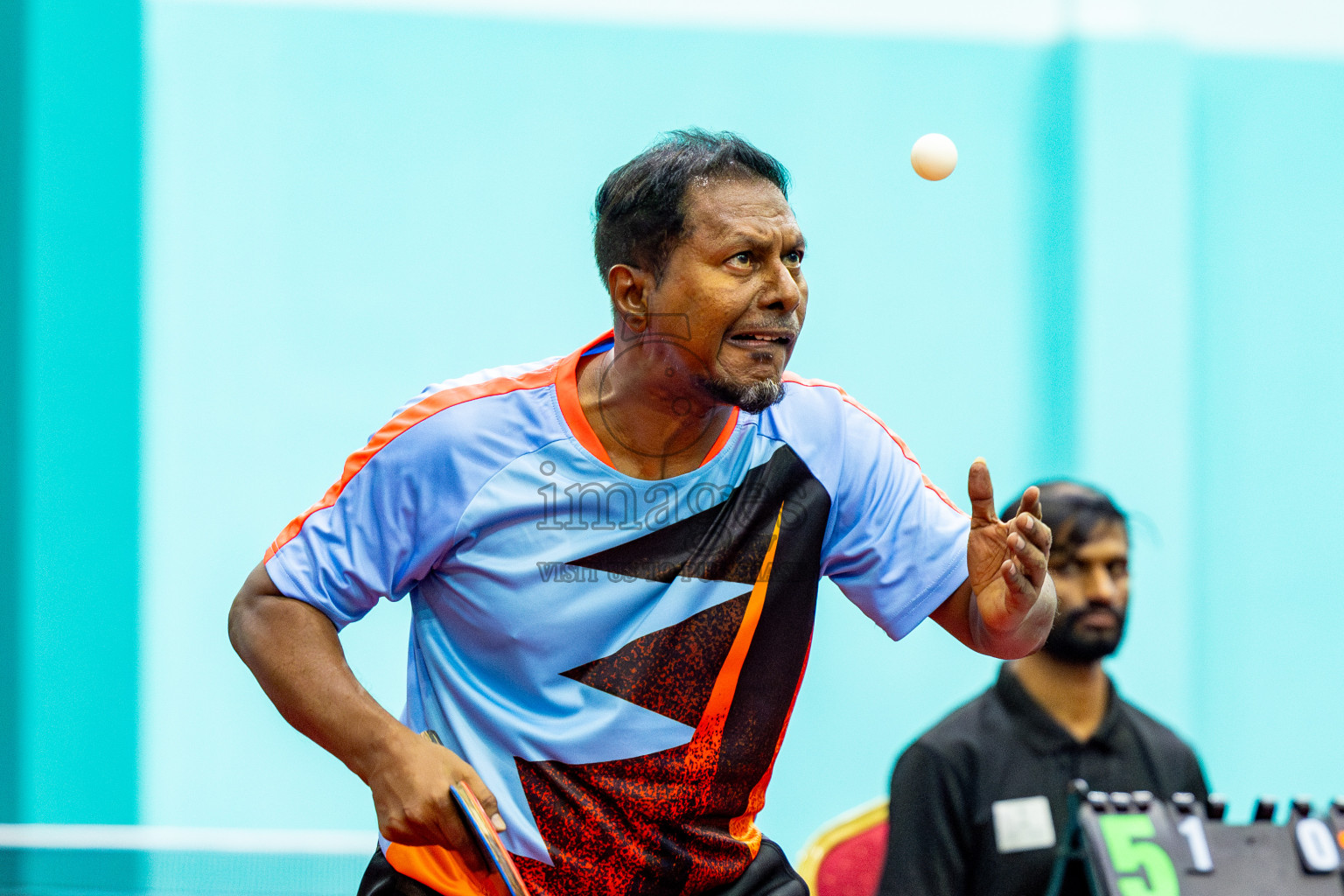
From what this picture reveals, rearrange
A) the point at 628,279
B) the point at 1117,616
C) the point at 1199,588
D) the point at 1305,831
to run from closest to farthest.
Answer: the point at 628,279, the point at 1305,831, the point at 1117,616, the point at 1199,588

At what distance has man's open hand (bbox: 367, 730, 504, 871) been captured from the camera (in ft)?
6.16

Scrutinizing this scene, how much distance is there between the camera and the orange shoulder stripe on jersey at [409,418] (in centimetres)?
209

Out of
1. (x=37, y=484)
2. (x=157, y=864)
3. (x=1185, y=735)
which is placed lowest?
(x=157, y=864)

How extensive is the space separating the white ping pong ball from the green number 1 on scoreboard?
1.35 m

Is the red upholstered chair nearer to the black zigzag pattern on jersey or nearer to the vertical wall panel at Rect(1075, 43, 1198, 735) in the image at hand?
the vertical wall panel at Rect(1075, 43, 1198, 735)

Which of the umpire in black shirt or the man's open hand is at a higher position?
the man's open hand

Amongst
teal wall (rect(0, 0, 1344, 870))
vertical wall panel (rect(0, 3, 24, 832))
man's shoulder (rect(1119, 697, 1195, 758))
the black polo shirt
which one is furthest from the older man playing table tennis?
vertical wall panel (rect(0, 3, 24, 832))

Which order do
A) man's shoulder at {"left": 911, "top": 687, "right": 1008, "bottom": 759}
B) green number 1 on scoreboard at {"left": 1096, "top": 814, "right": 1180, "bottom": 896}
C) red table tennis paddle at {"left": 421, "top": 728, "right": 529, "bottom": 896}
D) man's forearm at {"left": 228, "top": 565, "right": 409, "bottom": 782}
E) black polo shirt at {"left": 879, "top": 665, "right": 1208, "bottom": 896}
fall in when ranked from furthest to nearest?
man's shoulder at {"left": 911, "top": 687, "right": 1008, "bottom": 759}, black polo shirt at {"left": 879, "top": 665, "right": 1208, "bottom": 896}, green number 1 on scoreboard at {"left": 1096, "top": 814, "right": 1180, "bottom": 896}, man's forearm at {"left": 228, "top": 565, "right": 409, "bottom": 782}, red table tennis paddle at {"left": 421, "top": 728, "right": 529, "bottom": 896}

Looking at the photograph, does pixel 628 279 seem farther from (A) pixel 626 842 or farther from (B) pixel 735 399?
(A) pixel 626 842

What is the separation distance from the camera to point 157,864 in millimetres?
4613

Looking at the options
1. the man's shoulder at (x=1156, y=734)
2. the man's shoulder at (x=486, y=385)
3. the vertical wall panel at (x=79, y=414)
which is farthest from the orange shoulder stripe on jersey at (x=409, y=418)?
the vertical wall panel at (x=79, y=414)

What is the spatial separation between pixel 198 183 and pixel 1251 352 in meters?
3.87

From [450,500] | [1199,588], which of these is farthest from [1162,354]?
[450,500]

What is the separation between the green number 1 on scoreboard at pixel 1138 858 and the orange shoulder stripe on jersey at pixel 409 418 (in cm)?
146
